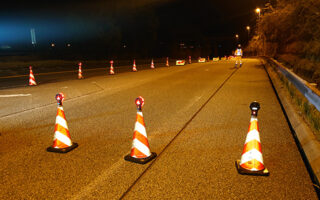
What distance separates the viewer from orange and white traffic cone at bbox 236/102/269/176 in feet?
13.8

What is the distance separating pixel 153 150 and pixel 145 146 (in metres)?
0.43

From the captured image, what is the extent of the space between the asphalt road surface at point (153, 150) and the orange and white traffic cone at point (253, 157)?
111 mm

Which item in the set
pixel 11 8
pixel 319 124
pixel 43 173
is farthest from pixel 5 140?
pixel 11 8

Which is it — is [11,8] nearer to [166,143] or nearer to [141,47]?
[141,47]

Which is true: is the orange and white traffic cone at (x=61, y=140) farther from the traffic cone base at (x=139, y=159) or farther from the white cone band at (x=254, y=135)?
the white cone band at (x=254, y=135)

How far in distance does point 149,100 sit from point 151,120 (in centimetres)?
287

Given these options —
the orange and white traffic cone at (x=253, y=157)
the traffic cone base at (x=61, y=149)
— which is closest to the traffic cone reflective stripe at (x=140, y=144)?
the traffic cone base at (x=61, y=149)

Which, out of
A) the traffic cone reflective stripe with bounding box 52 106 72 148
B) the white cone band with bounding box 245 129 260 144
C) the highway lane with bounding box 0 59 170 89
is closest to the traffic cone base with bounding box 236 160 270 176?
the white cone band with bounding box 245 129 260 144

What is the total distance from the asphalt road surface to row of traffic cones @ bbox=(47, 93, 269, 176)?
134 millimetres

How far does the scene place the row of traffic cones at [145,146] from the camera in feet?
14.0

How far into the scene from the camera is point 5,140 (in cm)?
598

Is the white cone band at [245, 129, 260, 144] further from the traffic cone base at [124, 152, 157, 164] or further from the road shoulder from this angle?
the traffic cone base at [124, 152, 157, 164]

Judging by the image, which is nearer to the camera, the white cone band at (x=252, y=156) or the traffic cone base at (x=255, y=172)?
the traffic cone base at (x=255, y=172)

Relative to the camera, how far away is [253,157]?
14.1ft
